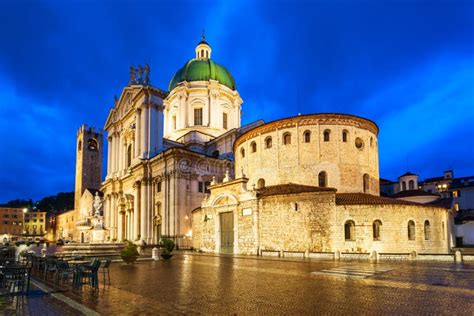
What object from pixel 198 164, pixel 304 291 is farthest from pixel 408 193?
pixel 304 291

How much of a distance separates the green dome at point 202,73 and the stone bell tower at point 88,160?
4244cm

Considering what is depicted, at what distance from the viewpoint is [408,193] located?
4444cm

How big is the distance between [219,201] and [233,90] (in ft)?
108

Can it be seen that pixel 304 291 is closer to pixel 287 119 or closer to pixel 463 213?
pixel 287 119

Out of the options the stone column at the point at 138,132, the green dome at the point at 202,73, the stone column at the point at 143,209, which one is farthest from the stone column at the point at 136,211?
the green dome at the point at 202,73

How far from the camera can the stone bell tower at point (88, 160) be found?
9338 cm

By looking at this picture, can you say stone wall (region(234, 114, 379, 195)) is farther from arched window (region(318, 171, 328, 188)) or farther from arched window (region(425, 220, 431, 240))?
arched window (region(425, 220, 431, 240))

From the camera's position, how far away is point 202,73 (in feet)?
200

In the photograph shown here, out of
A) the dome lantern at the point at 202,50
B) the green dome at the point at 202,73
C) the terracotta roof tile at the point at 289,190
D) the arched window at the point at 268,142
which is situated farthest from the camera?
the dome lantern at the point at 202,50

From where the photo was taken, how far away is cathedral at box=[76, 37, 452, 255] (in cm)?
2769

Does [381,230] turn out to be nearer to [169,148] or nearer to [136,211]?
[169,148]

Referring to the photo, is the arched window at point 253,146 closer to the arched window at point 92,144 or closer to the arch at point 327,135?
the arch at point 327,135

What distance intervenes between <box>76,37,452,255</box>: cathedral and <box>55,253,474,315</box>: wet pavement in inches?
440

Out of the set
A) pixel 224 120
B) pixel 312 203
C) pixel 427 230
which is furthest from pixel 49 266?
pixel 224 120
